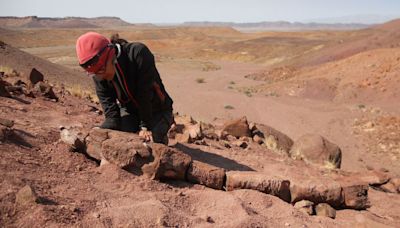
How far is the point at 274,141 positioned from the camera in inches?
356

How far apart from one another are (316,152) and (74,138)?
5.72m

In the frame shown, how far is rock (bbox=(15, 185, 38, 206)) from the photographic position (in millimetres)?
2838

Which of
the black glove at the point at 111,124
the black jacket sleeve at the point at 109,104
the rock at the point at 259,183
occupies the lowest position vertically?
the rock at the point at 259,183

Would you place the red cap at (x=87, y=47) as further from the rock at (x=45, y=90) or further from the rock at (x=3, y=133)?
the rock at (x=45, y=90)

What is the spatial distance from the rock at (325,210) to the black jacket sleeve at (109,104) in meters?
2.23

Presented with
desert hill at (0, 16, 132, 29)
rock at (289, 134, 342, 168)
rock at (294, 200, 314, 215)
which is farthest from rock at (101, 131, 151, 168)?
desert hill at (0, 16, 132, 29)

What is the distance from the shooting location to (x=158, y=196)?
11.9ft

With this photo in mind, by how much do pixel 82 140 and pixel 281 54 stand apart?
37.8 meters

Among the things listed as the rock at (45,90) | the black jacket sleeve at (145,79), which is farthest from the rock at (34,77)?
the black jacket sleeve at (145,79)

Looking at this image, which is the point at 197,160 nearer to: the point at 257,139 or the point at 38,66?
the point at 257,139

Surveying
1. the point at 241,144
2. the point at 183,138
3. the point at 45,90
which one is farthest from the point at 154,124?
the point at 45,90

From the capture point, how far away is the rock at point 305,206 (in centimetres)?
433

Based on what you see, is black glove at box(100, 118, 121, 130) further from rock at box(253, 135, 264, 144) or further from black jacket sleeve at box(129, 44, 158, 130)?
rock at box(253, 135, 264, 144)

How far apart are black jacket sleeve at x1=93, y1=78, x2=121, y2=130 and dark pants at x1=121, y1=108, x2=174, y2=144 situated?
14 cm
